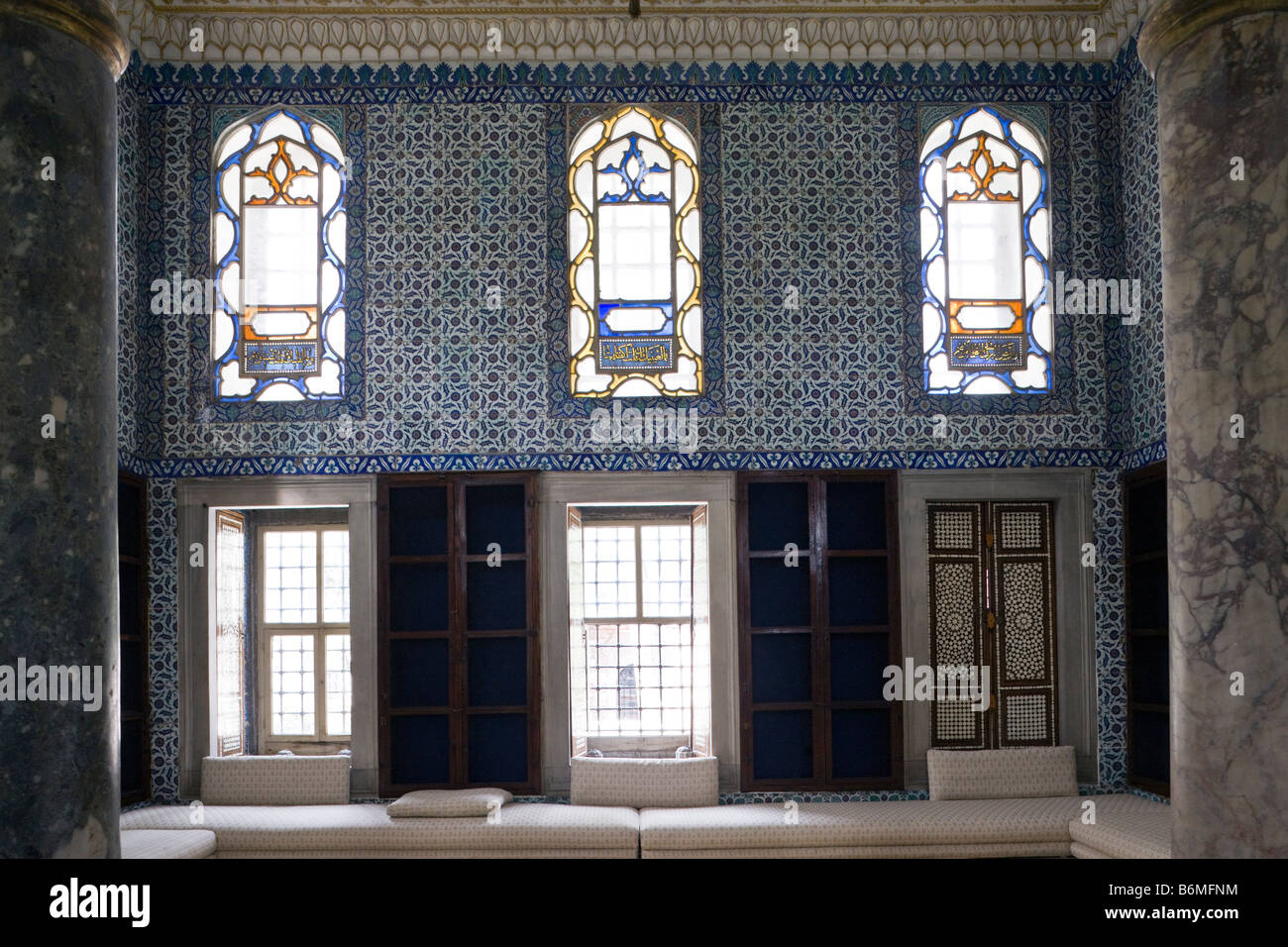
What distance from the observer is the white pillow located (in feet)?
27.1

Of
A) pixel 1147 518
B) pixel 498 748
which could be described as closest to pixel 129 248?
pixel 498 748

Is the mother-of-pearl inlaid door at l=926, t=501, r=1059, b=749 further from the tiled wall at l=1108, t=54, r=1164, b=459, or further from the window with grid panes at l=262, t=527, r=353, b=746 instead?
the window with grid panes at l=262, t=527, r=353, b=746

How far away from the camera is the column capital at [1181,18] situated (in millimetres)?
4145

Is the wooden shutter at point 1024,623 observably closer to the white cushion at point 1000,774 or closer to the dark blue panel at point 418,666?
the white cushion at point 1000,774

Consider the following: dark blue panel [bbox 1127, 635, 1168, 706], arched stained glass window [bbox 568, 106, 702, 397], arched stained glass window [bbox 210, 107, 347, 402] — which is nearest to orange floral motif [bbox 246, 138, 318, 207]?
arched stained glass window [bbox 210, 107, 347, 402]

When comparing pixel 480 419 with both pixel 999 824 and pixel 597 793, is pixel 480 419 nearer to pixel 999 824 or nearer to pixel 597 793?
pixel 597 793

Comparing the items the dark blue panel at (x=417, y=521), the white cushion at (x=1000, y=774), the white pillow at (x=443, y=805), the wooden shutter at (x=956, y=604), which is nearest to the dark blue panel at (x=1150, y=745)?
the white cushion at (x=1000, y=774)

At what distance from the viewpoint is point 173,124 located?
30.7 ft

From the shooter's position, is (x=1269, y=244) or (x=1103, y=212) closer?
(x=1269, y=244)

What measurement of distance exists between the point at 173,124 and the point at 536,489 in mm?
3716

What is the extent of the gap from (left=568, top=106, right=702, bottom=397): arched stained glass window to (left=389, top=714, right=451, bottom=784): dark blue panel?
2581mm

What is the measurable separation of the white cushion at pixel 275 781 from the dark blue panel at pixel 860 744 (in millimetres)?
3397
